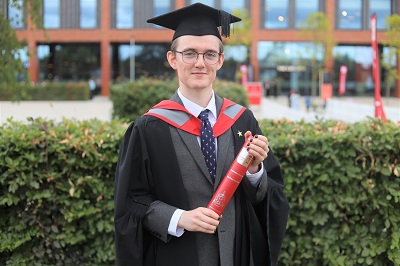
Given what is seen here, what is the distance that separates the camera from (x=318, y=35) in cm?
4069

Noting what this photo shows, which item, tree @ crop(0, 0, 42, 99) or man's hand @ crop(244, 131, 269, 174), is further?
tree @ crop(0, 0, 42, 99)

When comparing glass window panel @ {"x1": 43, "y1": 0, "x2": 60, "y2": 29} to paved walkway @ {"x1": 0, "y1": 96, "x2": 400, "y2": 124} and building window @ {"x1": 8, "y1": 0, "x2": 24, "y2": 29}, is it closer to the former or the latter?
paved walkway @ {"x1": 0, "y1": 96, "x2": 400, "y2": 124}

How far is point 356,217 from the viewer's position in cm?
374

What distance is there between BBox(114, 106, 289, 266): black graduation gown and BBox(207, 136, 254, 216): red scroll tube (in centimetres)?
22

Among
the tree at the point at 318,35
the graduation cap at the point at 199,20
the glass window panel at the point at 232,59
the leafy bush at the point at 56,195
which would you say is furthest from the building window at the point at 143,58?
the graduation cap at the point at 199,20

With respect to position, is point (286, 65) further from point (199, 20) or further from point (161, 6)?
point (199, 20)

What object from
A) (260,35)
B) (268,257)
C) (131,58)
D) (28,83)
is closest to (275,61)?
(260,35)

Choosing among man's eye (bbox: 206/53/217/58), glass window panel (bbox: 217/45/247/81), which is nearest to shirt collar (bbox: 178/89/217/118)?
man's eye (bbox: 206/53/217/58)

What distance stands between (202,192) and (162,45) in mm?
45213

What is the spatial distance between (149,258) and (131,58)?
46.1 metres

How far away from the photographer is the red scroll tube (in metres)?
2.05

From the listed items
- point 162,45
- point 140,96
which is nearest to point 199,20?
point 140,96

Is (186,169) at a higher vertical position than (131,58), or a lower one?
lower

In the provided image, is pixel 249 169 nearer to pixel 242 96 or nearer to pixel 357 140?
pixel 357 140
